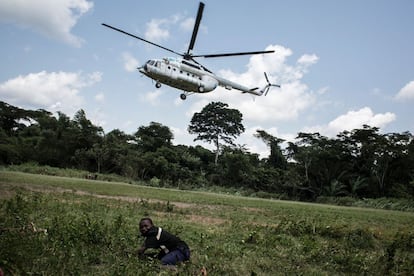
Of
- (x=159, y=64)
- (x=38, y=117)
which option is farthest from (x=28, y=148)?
(x=159, y=64)

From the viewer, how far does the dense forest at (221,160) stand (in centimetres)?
4662

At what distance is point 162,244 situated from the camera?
7223 millimetres

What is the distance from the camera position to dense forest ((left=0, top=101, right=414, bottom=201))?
153 feet

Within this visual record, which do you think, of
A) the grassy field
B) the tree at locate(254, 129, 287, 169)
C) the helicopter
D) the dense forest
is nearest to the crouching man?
the grassy field

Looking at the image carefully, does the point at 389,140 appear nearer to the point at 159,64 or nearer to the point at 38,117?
→ the point at 159,64

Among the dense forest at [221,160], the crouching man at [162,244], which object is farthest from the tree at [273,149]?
the crouching man at [162,244]

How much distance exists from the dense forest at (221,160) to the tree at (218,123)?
6.26 metres

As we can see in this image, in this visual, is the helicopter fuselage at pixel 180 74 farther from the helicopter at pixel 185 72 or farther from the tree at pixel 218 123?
the tree at pixel 218 123

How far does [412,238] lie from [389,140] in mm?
39156

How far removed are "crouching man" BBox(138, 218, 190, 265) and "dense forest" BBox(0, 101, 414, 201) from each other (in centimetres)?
3606

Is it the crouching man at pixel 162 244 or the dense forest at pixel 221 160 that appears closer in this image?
the crouching man at pixel 162 244

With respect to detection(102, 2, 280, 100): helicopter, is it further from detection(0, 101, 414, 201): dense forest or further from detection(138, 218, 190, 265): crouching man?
detection(0, 101, 414, 201): dense forest

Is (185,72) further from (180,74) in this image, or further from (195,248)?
(195,248)

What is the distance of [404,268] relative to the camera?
323 inches
